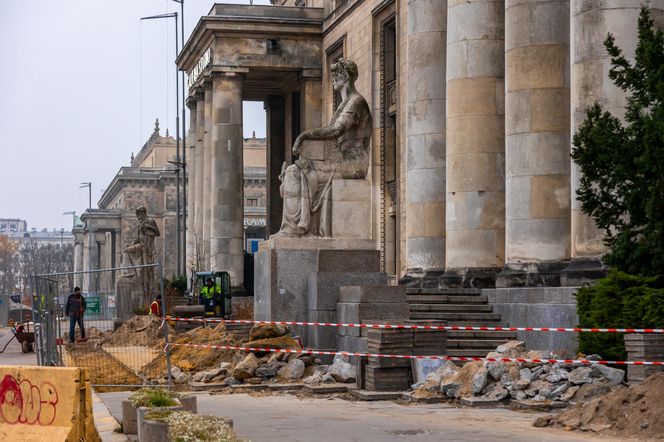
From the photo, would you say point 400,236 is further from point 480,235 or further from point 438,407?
point 438,407

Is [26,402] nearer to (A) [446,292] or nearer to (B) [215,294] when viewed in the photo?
(A) [446,292]

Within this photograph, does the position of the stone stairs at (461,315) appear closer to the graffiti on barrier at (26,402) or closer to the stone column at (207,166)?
the graffiti on barrier at (26,402)

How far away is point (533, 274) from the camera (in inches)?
1096

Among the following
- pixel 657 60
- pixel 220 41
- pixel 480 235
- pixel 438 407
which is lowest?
pixel 438 407

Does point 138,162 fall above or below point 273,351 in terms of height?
above

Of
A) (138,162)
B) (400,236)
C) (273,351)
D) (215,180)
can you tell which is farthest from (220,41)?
(138,162)

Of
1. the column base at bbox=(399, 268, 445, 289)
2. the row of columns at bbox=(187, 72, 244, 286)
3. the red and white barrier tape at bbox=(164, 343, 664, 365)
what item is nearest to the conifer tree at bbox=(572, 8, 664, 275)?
the red and white barrier tape at bbox=(164, 343, 664, 365)

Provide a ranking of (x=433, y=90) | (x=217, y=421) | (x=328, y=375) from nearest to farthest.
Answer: (x=217, y=421), (x=328, y=375), (x=433, y=90)

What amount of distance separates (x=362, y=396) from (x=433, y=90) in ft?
49.1

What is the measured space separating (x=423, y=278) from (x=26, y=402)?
19.6 meters

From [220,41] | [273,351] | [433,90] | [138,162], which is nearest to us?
[273,351]

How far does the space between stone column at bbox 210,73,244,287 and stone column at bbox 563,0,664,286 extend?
31536 mm

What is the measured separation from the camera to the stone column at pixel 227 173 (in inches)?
2203

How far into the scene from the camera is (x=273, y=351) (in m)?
24.1
